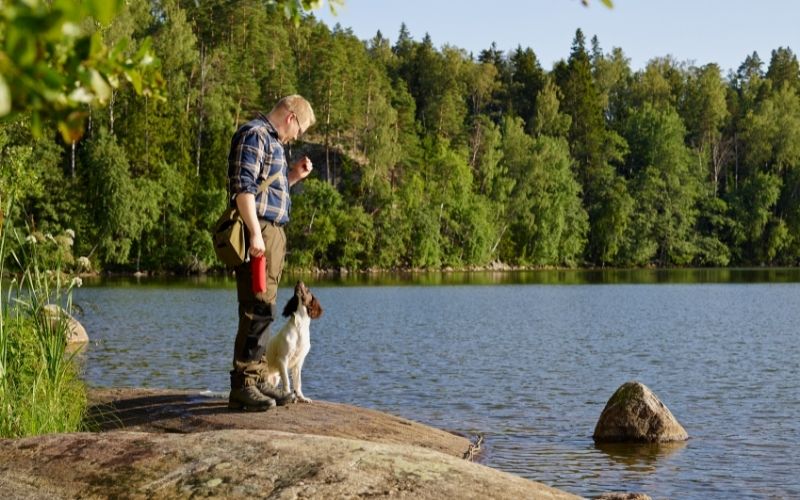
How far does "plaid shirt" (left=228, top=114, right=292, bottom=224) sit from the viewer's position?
7.13 metres

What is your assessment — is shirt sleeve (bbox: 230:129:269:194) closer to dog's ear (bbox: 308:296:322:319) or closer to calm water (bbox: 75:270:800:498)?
dog's ear (bbox: 308:296:322:319)

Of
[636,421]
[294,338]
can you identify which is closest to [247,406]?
[294,338]

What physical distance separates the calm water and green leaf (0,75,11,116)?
8.34 m

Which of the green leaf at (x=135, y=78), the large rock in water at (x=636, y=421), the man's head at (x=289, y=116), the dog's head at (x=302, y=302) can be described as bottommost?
the large rock in water at (x=636, y=421)

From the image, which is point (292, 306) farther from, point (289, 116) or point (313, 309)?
point (289, 116)

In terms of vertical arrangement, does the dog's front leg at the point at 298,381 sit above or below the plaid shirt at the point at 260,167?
below

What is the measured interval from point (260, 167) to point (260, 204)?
261 millimetres

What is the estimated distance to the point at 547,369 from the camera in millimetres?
20016

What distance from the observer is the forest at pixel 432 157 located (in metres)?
68.9

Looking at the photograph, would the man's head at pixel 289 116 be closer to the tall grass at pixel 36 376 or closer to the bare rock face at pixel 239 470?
the tall grass at pixel 36 376

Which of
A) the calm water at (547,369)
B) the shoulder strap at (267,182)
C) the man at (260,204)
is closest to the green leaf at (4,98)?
the man at (260,204)

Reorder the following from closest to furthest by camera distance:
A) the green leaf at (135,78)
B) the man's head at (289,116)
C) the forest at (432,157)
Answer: the green leaf at (135,78) < the man's head at (289,116) < the forest at (432,157)

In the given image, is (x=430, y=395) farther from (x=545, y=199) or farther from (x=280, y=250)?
(x=545, y=199)

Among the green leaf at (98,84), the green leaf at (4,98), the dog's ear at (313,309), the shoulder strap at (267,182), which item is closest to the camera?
the green leaf at (4,98)
